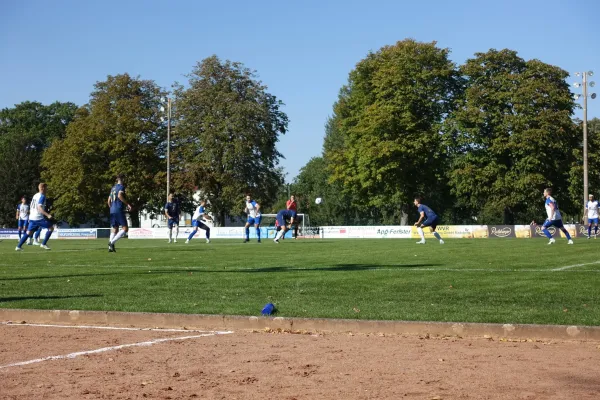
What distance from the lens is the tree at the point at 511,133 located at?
6094 cm

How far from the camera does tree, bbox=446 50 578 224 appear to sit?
60938 mm

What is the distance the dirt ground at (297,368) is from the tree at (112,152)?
65994 millimetres

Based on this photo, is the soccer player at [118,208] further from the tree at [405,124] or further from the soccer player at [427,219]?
the tree at [405,124]

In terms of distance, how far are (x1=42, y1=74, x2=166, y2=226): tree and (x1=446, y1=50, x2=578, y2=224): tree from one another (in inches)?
1075

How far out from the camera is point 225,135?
229ft

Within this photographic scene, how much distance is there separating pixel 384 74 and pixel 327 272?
5245 cm

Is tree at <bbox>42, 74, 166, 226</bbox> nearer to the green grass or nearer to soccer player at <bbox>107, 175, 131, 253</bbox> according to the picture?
soccer player at <bbox>107, 175, 131, 253</bbox>

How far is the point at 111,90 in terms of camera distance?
250ft

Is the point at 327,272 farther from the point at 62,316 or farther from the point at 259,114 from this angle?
the point at 259,114

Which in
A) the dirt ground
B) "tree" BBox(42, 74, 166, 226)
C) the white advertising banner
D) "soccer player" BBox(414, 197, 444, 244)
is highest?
"tree" BBox(42, 74, 166, 226)

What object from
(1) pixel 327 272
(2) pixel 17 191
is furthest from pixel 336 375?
(2) pixel 17 191

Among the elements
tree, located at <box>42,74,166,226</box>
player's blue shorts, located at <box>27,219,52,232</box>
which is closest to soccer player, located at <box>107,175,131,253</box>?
player's blue shorts, located at <box>27,219,52,232</box>

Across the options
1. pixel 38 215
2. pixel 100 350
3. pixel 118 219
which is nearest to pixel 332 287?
pixel 100 350

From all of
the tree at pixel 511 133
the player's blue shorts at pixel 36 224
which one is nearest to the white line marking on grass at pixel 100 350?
the player's blue shorts at pixel 36 224
